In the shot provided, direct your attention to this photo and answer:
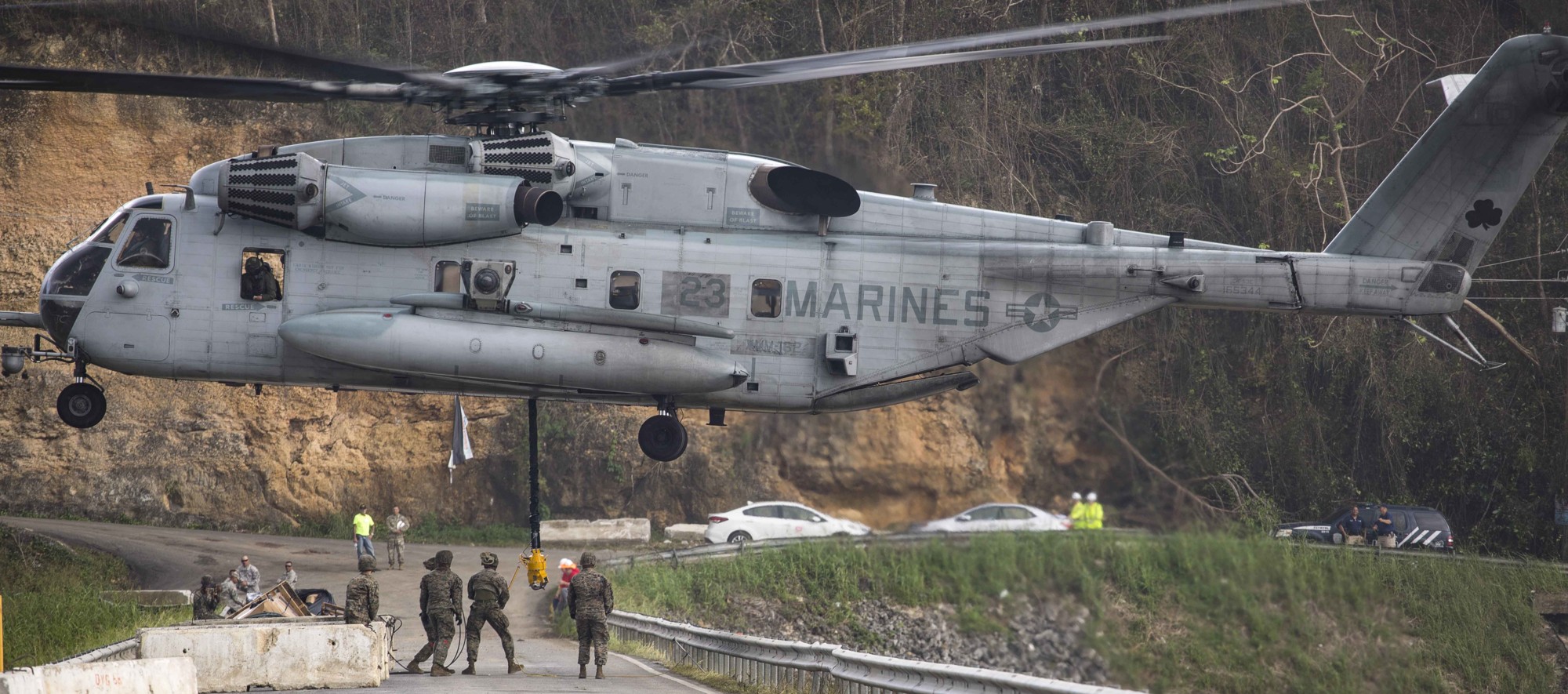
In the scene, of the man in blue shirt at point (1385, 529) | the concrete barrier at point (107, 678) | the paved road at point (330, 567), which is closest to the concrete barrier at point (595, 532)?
the paved road at point (330, 567)

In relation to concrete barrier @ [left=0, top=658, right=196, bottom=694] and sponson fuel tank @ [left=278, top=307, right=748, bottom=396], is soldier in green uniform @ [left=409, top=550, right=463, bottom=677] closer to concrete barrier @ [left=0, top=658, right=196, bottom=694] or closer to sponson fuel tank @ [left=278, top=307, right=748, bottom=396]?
sponson fuel tank @ [left=278, top=307, right=748, bottom=396]

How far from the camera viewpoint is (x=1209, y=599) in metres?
16.5

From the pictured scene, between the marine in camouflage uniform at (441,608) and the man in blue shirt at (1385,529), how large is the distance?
810 inches

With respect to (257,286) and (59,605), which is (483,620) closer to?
(257,286)

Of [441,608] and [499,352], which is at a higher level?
[499,352]

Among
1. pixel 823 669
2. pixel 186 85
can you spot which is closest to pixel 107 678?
pixel 823 669

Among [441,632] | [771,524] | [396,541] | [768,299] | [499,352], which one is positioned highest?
[768,299]

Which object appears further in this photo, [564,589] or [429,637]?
[564,589]

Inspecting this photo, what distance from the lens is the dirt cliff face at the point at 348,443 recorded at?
36.0 meters

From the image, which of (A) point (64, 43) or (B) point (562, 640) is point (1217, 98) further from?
(A) point (64, 43)

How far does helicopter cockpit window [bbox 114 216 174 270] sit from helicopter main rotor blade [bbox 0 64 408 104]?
267cm

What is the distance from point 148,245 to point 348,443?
2112cm

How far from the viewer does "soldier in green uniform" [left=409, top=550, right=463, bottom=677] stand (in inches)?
640

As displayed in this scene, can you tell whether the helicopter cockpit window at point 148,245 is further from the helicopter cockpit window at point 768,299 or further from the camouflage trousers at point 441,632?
the helicopter cockpit window at point 768,299
